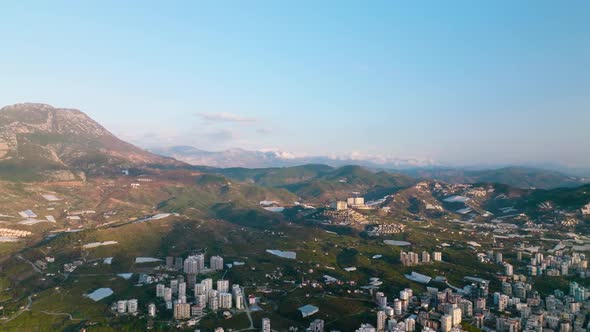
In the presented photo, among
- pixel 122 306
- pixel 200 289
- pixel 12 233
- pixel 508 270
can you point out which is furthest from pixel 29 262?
pixel 508 270

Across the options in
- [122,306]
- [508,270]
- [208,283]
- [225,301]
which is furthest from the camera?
[508,270]

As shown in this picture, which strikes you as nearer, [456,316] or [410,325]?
[410,325]

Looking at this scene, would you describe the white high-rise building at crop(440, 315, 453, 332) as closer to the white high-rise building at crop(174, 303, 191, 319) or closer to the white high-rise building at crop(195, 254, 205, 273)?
the white high-rise building at crop(174, 303, 191, 319)

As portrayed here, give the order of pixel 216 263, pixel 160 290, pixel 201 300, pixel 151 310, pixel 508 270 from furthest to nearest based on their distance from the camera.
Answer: pixel 216 263, pixel 508 270, pixel 160 290, pixel 201 300, pixel 151 310

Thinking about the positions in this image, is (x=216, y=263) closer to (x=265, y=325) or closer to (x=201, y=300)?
(x=201, y=300)

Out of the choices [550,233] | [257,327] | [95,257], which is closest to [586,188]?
[550,233]

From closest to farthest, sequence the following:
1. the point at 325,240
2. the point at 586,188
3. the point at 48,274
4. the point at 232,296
→ the point at 232,296 < the point at 48,274 < the point at 325,240 < the point at 586,188

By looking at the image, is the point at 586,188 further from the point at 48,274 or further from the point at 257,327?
the point at 48,274

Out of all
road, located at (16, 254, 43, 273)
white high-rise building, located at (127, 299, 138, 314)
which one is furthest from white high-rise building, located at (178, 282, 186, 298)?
road, located at (16, 254, 43, 273)

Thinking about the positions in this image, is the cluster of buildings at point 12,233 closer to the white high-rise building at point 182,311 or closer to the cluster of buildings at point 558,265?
the white high-rise building at point 182,311
